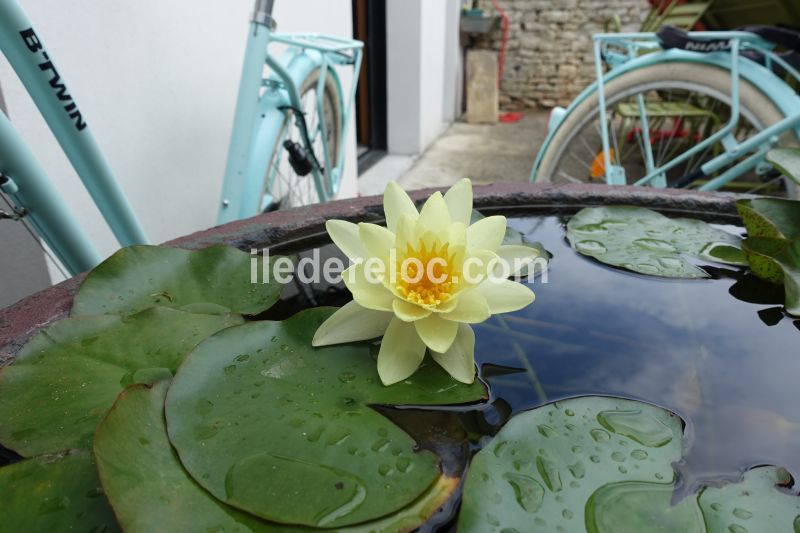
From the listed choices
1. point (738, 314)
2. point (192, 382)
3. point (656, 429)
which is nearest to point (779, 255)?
point (738, 314)

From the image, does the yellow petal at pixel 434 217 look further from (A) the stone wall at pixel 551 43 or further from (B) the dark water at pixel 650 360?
(A) the stone wall at pixel 551 43

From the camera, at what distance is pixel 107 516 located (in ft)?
0.86

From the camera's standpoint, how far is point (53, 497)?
27cm

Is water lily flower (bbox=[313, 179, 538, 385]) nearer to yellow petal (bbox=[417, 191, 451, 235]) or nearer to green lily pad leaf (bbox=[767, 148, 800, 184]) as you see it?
yellow petal (bbox=[417, 191, 451, 235])

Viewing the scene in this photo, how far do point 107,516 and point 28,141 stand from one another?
30.8 inches

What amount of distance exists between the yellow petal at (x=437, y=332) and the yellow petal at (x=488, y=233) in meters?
0.07

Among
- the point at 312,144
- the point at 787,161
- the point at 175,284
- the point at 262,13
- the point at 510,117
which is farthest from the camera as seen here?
the point at 510,117

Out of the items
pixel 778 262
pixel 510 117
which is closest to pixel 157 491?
pixel 778 262

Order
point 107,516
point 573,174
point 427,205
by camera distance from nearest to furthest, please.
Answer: point 107,516 → point 427,205 → point 573,174

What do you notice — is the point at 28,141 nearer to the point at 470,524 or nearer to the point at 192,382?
the point at 192,382

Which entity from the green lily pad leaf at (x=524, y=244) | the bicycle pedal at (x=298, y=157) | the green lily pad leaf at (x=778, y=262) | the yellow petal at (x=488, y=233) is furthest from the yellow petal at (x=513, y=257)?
the bicycle pedal at (x=298, y=157)

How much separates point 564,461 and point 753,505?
0.34 feet

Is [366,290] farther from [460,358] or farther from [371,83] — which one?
[371,83]

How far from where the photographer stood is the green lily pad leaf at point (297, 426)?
0.87 ft
